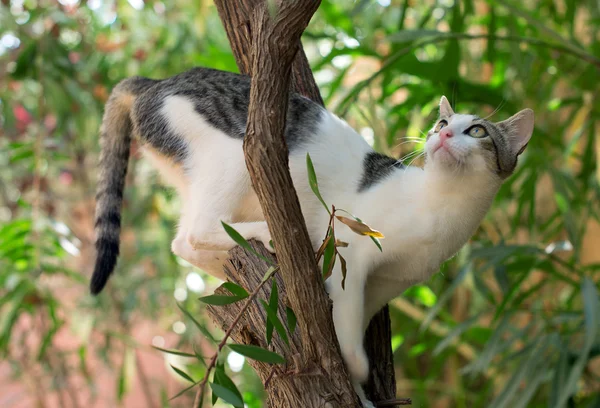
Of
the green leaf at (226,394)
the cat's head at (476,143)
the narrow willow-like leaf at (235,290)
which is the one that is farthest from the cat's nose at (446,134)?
the green leaf at (226,394)

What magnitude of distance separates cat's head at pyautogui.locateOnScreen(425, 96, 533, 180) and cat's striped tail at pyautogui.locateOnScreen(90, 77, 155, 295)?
0.57 metres

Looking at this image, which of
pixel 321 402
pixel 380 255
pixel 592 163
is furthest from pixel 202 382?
pixel 592 163

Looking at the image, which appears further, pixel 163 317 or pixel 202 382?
pixel 163 317

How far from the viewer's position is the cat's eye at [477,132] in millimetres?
1087

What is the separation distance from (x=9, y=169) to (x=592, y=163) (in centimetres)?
212

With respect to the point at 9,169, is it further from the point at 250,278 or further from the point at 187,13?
the point at 250,278

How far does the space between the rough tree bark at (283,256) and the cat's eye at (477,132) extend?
Result: 15.6 inches

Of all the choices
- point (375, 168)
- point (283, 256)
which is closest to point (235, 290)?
point (283, 256)

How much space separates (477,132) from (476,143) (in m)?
0.04

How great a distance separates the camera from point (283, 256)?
0.80 metres

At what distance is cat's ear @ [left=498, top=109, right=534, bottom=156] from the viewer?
3.63 feet

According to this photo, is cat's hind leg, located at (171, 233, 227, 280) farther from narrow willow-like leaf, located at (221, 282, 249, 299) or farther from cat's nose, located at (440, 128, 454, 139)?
cat's nose, located at (440, 128, 454, 139)

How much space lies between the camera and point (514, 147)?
111cm

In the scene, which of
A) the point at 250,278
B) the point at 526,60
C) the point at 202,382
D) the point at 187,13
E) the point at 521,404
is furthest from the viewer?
the point at 187,13
